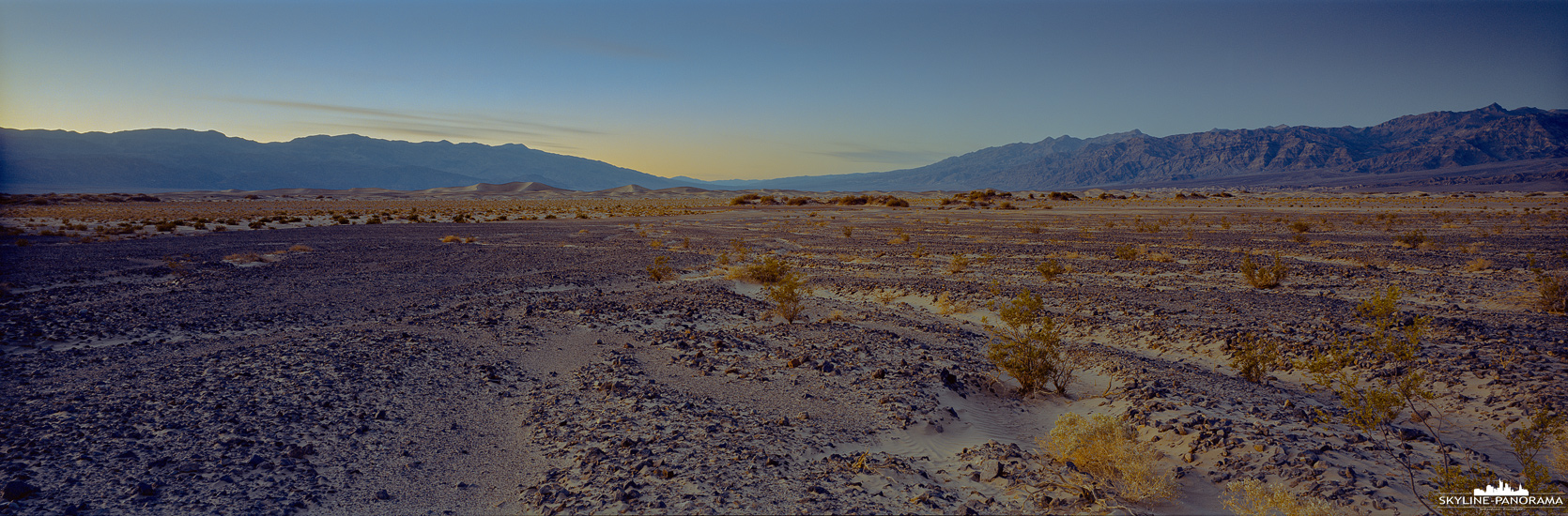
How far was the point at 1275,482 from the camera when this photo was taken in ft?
17.5

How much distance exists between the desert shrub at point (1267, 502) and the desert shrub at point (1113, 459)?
42 cm

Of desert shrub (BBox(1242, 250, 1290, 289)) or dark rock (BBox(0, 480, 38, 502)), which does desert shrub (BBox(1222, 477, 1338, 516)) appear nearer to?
dark rock (BBox(0, 480, 38, 502))

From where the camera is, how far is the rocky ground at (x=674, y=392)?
5207mm

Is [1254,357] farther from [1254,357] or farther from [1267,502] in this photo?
[1267,502]

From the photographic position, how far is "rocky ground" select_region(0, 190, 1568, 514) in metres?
5.21

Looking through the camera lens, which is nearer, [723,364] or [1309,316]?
[723,364]

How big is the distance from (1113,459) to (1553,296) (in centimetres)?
1179

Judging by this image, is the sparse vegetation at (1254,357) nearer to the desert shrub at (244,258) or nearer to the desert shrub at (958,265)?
the desert shrub at (958,265)

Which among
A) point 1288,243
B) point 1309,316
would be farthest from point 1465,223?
point 1309,316

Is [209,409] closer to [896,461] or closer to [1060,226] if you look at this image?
[896,461]

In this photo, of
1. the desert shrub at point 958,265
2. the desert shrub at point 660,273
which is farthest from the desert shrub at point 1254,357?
the desert shrub at point 660,273

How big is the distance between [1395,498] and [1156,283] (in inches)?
459

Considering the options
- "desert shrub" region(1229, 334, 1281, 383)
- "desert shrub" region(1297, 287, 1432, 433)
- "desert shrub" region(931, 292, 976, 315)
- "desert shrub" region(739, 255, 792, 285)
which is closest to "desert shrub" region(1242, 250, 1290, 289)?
"desert shrub" region(1297, 287, 1432, 433)

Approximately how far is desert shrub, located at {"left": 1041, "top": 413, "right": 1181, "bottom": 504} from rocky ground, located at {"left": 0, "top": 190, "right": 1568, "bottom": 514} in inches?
6.4
